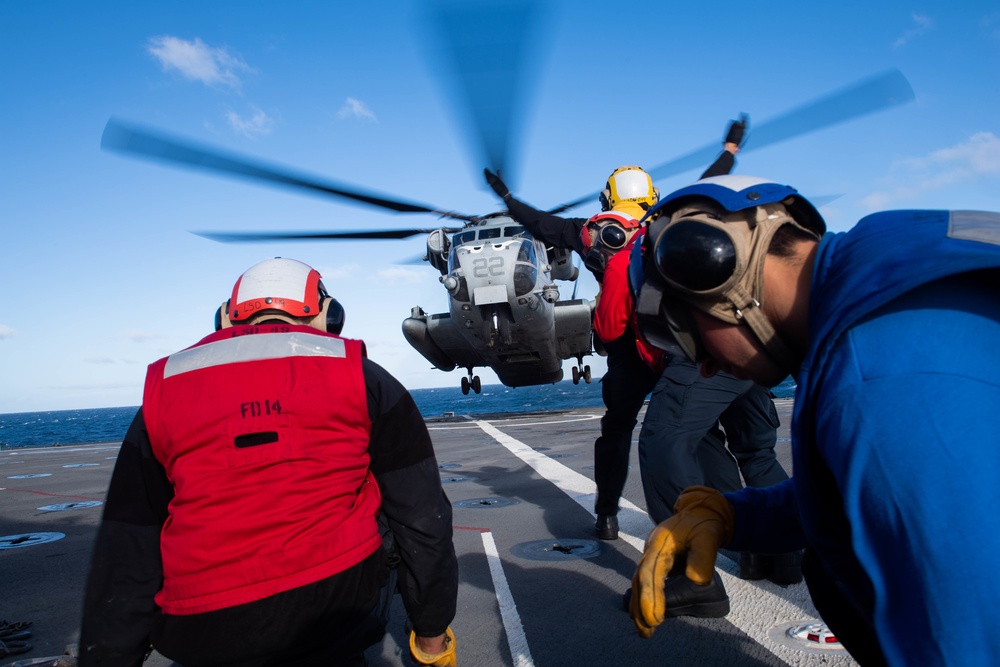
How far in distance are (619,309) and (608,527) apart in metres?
1.52

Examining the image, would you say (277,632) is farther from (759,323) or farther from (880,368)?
(880,368)

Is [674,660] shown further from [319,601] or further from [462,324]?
[462,324]

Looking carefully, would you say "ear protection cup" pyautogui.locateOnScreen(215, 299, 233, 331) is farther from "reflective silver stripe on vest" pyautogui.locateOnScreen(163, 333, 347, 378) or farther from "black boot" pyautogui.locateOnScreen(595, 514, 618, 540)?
"black boot" pyautogui.locateOnScreen(595, 514, 618, 540)

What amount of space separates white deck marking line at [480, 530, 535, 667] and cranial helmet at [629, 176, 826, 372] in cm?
176

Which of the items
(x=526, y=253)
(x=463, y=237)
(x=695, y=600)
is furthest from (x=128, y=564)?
(x=463, y=237)

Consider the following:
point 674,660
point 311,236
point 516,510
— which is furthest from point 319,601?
point 311,236

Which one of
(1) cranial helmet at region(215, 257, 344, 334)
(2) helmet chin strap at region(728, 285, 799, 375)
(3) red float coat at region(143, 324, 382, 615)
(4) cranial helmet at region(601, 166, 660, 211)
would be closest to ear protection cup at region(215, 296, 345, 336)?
(1) cranial helmet at region(215, 257, 344, 334)

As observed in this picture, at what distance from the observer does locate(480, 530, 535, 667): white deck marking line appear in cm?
246

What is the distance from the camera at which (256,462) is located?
1.77 m

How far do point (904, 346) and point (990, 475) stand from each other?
18 centimetres

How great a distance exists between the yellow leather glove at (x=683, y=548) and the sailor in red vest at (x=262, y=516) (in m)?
0.86

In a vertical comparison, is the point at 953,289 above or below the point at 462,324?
below

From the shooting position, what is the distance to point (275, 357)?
1886mm

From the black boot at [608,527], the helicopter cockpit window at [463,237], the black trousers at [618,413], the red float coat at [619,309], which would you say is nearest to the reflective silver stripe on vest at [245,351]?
the red float coat at [619,309]
